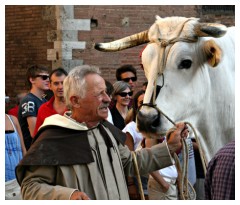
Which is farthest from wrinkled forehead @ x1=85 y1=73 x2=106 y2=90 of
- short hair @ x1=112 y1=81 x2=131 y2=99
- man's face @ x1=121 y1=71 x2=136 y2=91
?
man's face @ x1=121 y1=71 x2=136 y2=91

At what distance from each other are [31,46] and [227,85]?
869cm

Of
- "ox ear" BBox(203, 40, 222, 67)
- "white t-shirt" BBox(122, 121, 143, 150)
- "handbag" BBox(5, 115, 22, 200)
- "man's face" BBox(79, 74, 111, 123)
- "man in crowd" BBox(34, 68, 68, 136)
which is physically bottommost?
"handbag" BBox(5, 115, 22, 200)

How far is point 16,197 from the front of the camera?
21.1ft

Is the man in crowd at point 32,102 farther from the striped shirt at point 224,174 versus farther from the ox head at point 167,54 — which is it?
the striped shirt at point 224,174

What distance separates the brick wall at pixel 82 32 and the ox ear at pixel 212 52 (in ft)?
24.9

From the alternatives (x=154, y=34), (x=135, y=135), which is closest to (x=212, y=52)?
(x=154, y=34)

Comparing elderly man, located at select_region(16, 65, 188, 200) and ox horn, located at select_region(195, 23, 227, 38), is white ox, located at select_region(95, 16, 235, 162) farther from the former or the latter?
elderly man, located at select_region(16, 65, 188, 200)

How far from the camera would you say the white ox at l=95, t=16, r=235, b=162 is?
16.7 ft

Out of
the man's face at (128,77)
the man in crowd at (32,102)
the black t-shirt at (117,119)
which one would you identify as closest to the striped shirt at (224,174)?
the man in crowd at (32,102)

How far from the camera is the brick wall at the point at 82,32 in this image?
1270cm

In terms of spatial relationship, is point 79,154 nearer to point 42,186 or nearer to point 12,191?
point 42,186

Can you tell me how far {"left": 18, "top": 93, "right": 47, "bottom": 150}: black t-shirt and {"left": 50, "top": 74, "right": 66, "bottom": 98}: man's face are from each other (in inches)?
18.6

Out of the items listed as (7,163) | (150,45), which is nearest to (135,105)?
(7,163)
